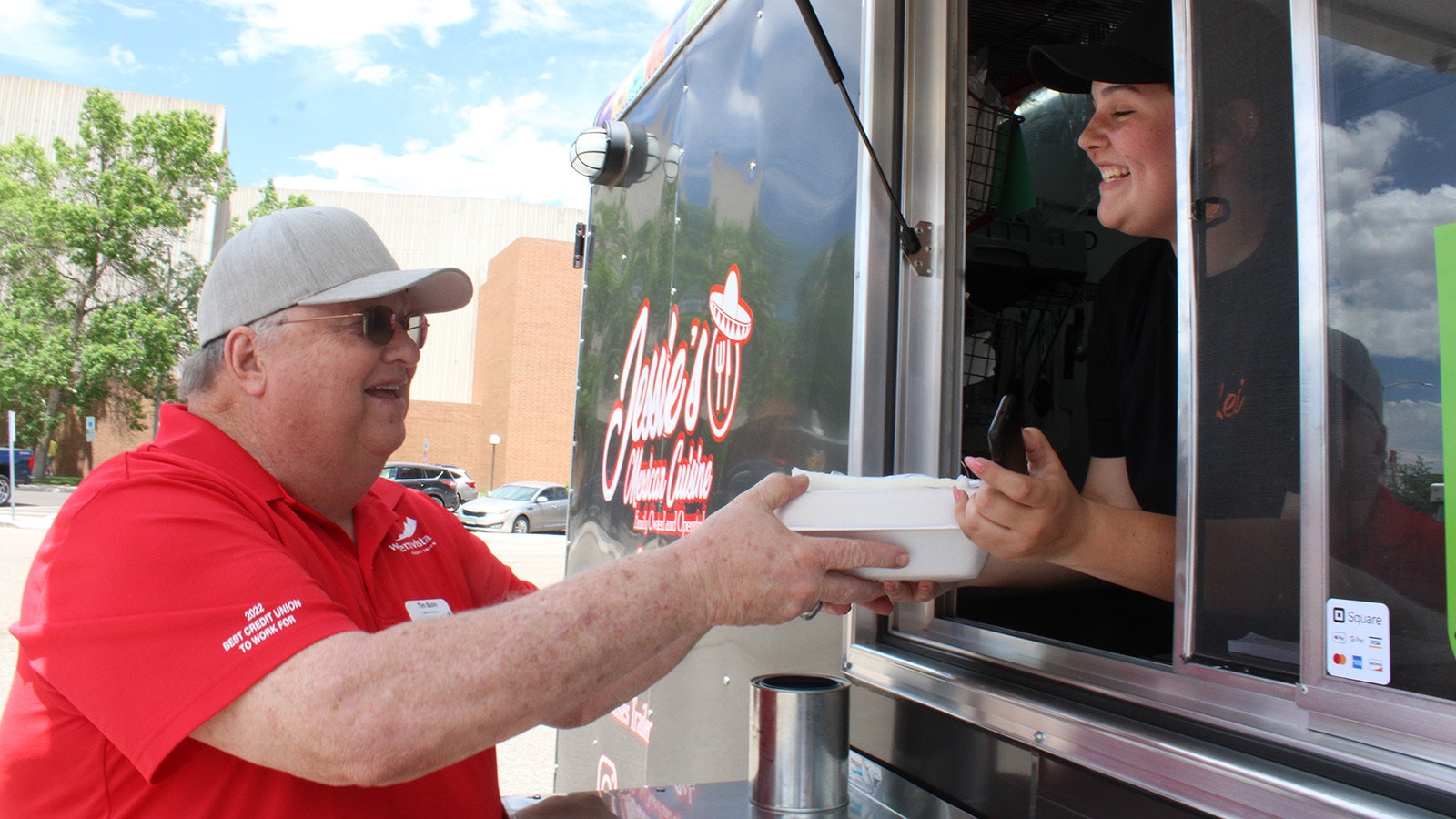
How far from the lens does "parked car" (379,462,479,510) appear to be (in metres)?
23.4

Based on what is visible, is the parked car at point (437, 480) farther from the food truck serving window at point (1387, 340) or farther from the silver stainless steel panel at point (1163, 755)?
the food truck serving window at point (1387, 340)

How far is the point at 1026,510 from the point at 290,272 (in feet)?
4.12

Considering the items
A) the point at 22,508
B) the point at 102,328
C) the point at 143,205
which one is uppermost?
the point at 143,205

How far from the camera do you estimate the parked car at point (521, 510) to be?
841 inches

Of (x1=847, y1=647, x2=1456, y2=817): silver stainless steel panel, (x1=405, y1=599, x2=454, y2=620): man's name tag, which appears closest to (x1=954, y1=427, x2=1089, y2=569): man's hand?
(x1=847, y1=647, x2=1456, y2=817): silver stainless steel panel

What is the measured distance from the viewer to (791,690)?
1531mm

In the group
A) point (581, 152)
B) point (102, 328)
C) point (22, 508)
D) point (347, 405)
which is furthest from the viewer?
point (102, 328)

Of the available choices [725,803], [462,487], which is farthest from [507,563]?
[462,487]

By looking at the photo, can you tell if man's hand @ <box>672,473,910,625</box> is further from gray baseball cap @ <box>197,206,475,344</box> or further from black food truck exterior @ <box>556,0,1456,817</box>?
gray baseball cap @ <box>197,206,475,344</box>

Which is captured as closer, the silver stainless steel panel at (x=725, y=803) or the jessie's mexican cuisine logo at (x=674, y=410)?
the silver stainless steel panel at (x=725, y=803)

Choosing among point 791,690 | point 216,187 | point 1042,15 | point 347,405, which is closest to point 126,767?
point 347,405

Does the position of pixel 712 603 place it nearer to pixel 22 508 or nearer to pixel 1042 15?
pixel 1042 15

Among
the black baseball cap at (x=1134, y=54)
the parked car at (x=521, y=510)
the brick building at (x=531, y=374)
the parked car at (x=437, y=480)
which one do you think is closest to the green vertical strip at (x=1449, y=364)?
the black baseball cap at (x=1134, y=54)

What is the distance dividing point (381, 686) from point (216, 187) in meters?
34.8
